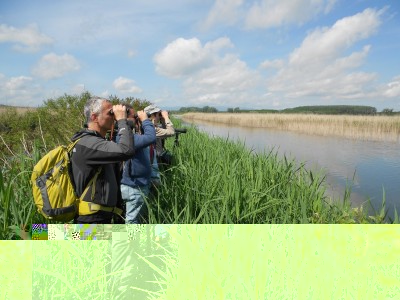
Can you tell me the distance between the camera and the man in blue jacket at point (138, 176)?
86.0 inches

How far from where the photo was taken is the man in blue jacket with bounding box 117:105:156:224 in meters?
2.18

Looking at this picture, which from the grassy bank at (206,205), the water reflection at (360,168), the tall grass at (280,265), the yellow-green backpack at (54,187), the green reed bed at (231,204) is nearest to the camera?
the tall grass at (280,265)

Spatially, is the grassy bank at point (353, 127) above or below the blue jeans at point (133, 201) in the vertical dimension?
below

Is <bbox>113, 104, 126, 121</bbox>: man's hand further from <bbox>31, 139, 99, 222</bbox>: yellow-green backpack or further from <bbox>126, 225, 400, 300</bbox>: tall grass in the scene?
<bbox>126, 225, 400, 300</bbox>: tall grass

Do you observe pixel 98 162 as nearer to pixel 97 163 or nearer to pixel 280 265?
pixel 97 163

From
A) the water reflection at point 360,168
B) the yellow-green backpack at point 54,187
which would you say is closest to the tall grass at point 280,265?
the yellow-green backpack at point 54,187

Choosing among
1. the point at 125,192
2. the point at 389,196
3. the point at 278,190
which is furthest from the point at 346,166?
the point at 125,192

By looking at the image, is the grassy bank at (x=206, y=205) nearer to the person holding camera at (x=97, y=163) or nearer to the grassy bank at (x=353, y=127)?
the person holding camera at (x=97, y=163)

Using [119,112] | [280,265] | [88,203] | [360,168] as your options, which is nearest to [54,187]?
[88,203]

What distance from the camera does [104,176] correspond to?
1765 mm

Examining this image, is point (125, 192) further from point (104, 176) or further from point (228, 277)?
point (228, 277)

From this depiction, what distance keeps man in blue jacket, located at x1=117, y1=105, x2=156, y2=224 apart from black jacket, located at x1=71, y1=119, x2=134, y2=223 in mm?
377

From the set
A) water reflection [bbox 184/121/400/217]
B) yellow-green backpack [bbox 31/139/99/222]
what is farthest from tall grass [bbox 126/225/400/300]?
water reflection [bbox 184/121/400/217]

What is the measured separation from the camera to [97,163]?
168 centimetres
